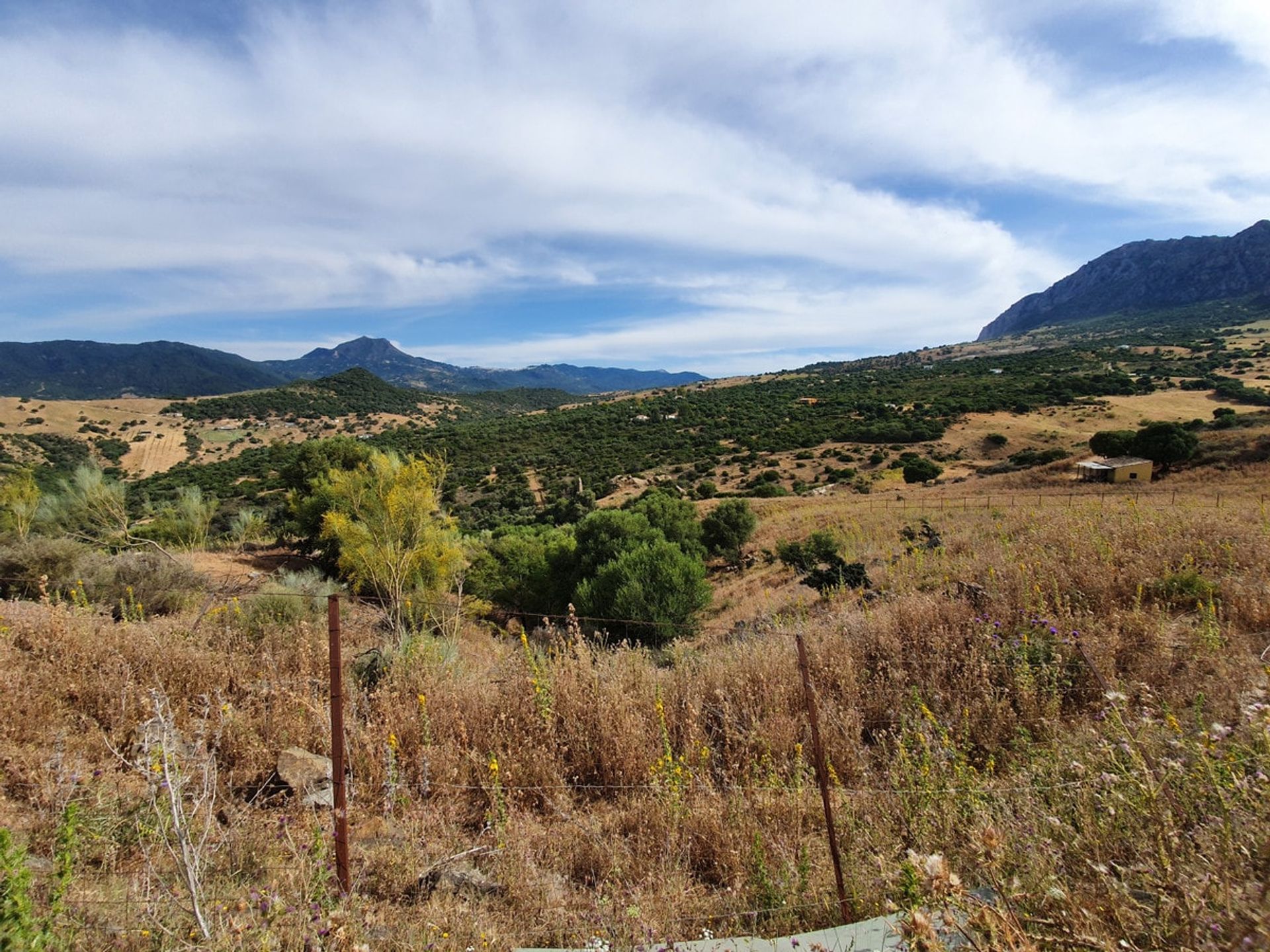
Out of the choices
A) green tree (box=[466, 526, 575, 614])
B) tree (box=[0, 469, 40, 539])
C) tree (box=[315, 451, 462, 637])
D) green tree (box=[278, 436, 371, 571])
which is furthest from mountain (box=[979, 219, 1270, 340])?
tree (box=[0, 469, 40, 539])

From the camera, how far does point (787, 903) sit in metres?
2.38

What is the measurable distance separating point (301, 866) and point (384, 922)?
406 mm

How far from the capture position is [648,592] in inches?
434

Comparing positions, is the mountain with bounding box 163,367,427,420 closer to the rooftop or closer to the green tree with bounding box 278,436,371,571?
the green tree with bounding box 278,436,371,571

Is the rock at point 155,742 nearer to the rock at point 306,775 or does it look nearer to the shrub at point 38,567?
the rock at point 306,775

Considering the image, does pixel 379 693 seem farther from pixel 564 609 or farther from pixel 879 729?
pixel 564 609

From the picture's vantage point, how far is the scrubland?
6.32 ft

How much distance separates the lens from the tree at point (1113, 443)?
28.3 metres

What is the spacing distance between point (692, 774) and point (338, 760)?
1813mm

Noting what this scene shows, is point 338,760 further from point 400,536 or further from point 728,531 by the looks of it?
point 728,531

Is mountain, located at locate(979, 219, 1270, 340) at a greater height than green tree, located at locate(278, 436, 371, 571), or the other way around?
mountain, located at locate(979, 219, 1270, 340)

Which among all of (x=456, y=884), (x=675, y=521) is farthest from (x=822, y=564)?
(x=456, y=884)

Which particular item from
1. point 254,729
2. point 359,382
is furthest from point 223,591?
point 359,382

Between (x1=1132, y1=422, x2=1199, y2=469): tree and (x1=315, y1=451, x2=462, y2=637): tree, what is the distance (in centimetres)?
3094
